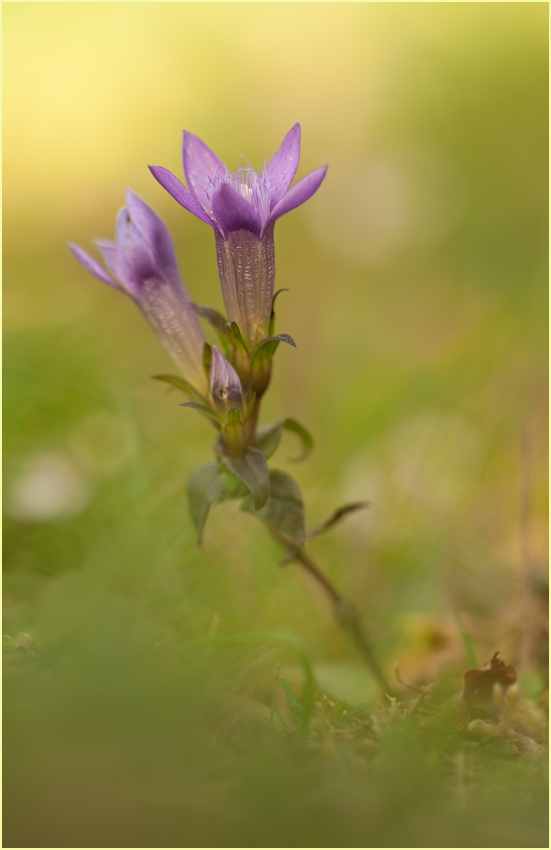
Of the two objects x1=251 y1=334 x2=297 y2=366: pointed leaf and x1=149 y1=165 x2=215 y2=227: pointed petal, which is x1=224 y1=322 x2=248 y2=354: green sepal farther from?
x1=149 y1=165 x2=215 y2=227: pointed petal

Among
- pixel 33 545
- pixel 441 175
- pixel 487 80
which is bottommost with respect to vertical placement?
pixel 33 545

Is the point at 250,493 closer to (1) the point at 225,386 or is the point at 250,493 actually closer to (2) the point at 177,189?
(1) the point at 225,386

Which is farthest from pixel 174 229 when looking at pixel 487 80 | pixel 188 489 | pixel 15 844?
pixel 15 844

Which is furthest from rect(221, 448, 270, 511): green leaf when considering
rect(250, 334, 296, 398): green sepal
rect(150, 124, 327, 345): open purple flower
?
rect(150, 124, 327, 345): open purple flower

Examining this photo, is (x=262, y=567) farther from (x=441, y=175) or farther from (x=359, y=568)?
(x=441, y=175)

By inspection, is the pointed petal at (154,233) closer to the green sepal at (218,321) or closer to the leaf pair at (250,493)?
the green sepal at (218,321)

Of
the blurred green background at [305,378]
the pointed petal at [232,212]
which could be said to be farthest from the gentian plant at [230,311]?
the blurred green background at [305,378]
